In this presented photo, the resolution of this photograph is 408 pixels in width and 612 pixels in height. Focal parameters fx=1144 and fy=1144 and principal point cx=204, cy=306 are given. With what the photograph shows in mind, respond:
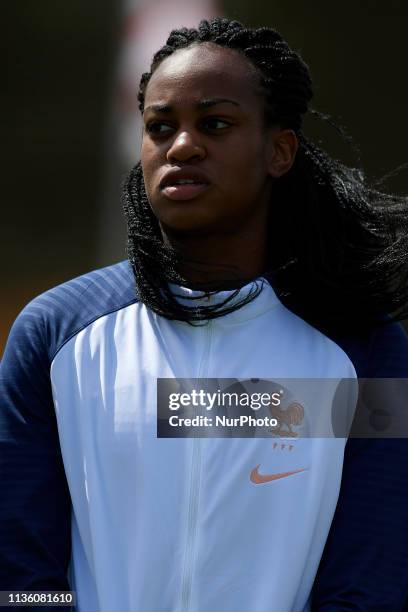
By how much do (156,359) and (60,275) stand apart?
2.96m

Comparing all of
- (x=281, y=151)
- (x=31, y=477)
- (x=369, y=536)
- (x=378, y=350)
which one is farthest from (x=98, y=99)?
(x=369, y=536)

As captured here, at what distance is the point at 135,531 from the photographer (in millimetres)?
1908

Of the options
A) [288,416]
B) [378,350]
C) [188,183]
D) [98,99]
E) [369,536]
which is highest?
[98,99]

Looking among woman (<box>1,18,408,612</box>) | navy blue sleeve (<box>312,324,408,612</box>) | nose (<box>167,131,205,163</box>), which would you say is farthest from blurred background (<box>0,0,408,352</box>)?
navy blue sleeve (<box>312,324,408,612</box>)

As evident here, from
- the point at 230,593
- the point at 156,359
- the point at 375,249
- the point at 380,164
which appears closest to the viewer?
the point at 230,593

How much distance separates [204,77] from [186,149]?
14 cm

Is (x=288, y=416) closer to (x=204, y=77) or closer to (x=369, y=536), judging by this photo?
(x=369, y=536)

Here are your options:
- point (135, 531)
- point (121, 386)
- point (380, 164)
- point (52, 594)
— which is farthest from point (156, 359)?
point (380, 164)

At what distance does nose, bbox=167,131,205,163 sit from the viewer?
2027 mm

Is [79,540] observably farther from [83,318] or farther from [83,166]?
[83,166]

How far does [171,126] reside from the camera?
2.08 m

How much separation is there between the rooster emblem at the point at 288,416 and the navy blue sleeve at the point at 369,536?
10cm

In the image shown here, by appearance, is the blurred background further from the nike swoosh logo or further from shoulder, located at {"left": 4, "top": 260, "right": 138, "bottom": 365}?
the nike swoosh logo

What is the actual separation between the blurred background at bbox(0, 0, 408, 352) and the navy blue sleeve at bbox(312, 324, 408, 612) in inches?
107
